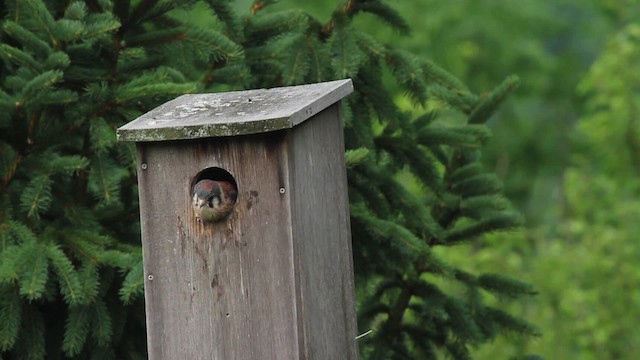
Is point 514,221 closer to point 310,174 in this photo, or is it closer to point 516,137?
point 310,174

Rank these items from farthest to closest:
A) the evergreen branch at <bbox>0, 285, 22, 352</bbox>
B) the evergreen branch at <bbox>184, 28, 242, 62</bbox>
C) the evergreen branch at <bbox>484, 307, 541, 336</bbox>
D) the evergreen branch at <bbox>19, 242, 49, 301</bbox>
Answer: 1. the evergreen branch at <bbox>484, 307, 541, 336</bbox>
2. the evergreen branch at <bbox>184, 28, 242, 62</bbox>
3. the evergreen branch at <bbox>0, 285, 22, 352</bbox>
4. the evergreen branch at <bbox>19, 242, 49, 301</bbox>

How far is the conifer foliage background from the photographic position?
3422 millimetres

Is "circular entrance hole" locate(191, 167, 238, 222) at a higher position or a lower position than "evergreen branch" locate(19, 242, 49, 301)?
higher

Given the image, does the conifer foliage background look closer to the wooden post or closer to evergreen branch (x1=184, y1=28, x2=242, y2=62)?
evergreen branch (x1=184, y1=28, x2=242, y2=62)

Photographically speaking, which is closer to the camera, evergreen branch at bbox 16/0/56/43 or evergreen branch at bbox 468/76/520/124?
evergreen branch at bbox 16/0/56/43

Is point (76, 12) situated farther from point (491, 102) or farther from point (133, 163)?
point (491, 102)

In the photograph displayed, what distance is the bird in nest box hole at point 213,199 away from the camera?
9.02ft

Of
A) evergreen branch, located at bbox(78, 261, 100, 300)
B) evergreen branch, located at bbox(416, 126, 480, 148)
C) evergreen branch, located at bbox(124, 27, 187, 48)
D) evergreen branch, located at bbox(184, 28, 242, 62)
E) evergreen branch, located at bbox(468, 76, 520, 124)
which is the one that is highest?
evergreen branch, located at bbox(124, 27, 187, 48)

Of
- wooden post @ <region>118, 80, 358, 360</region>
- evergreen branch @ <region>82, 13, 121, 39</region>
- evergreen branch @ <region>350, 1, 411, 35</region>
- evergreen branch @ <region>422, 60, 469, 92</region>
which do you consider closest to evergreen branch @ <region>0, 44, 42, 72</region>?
evergreen branch @ <region>82, 13, 121, 39</region>

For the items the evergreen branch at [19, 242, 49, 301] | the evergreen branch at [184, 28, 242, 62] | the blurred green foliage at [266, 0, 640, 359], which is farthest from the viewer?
the blurred green foliage at [266, 0, 640, 359]

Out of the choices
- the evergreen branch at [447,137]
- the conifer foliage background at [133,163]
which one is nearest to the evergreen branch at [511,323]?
the conifer foliage background at [133,163]

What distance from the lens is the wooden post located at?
2.73 m

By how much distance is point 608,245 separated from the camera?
8.09 meters

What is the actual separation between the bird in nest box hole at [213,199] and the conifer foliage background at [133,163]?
0.59 m
